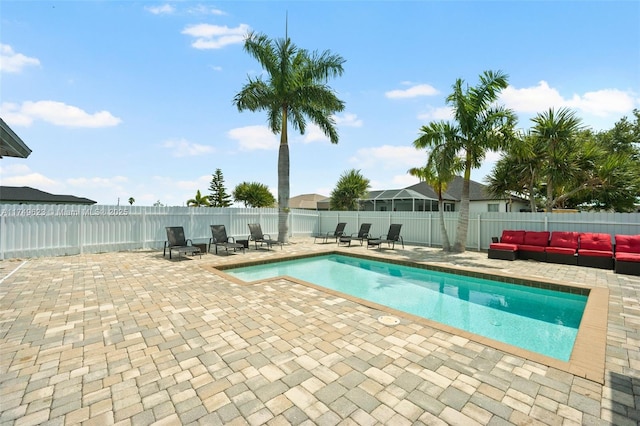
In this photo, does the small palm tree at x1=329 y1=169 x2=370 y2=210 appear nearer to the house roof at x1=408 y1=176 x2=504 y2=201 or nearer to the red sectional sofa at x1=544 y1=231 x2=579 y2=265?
the house roof at x1=408 y1=176 x2=504 y2=201

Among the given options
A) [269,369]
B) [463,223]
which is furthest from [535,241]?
[269,369]

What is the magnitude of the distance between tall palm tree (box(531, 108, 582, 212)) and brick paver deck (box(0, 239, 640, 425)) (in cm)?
959

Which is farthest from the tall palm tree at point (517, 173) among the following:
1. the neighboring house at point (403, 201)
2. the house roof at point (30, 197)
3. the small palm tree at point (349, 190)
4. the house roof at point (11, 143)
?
the house roof at point (30, 197)

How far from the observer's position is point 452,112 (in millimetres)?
10812

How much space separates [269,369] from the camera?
2791mm

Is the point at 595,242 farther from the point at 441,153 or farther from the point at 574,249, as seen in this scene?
the point at 441,153

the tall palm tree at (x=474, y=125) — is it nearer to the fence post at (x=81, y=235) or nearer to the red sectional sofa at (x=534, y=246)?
the red sectional sofa at (x=534, y=246)

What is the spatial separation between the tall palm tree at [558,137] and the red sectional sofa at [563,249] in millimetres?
5006

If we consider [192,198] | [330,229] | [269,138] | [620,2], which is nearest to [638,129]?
[620,2]

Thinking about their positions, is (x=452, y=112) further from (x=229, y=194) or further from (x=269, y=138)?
(x=229, y=194)

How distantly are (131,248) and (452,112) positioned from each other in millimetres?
13285

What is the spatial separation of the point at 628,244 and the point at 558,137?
251 inches

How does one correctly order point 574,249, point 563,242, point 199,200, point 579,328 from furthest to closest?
1. point 199,200
2. point 563,242
3. point 574,249
4. point 579,328

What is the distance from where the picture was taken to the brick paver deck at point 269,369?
218 cm
